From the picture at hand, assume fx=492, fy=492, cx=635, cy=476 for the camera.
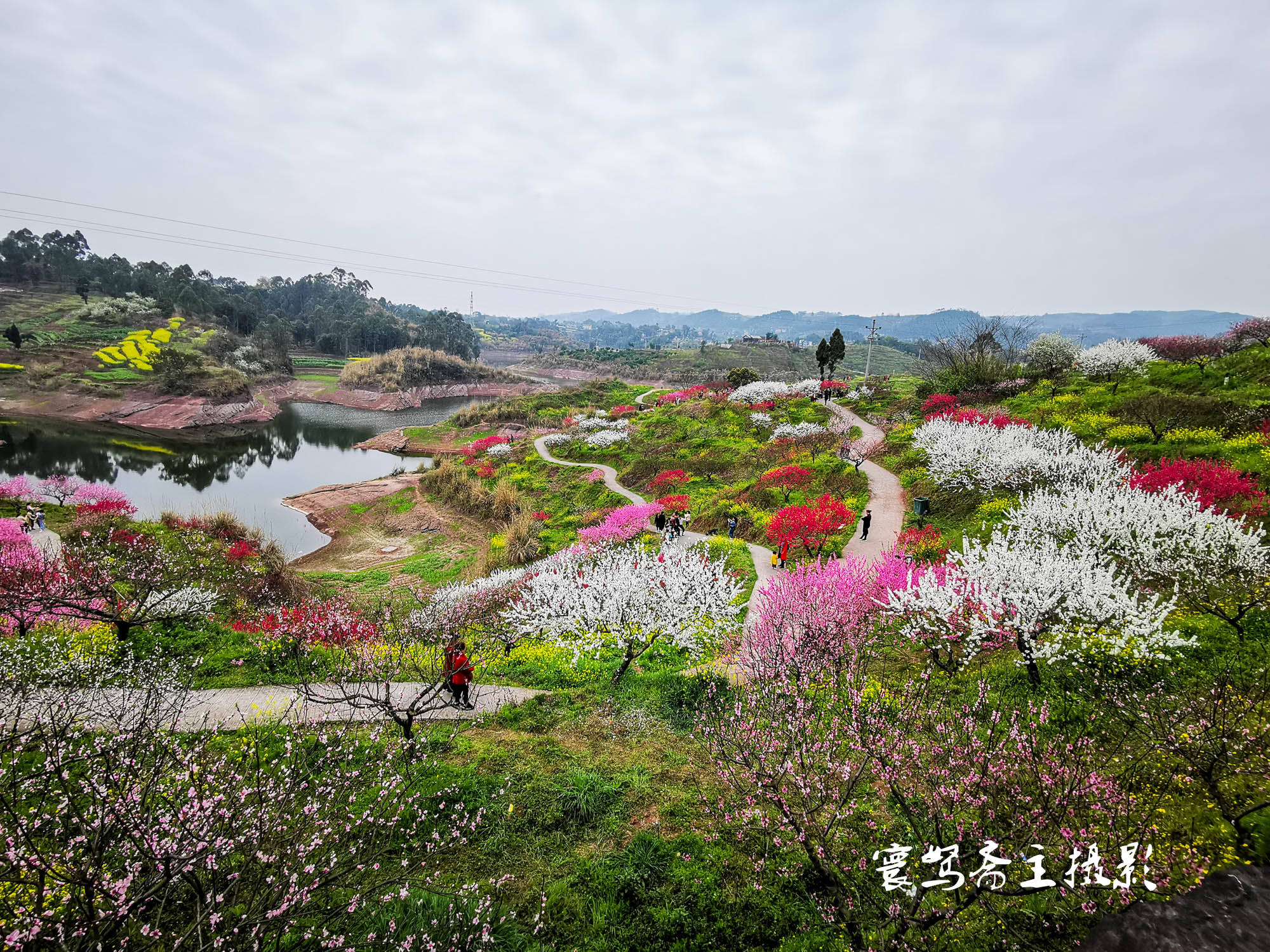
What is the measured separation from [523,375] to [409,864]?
109 m

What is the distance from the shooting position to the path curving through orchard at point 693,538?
614 inches

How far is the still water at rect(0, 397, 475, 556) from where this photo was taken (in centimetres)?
3111

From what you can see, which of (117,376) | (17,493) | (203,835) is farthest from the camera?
(117,376)

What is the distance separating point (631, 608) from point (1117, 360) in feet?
111

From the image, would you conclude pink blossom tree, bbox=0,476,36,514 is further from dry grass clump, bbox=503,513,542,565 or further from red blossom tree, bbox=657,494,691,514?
red blossom tree, bbox=657,494,691,514

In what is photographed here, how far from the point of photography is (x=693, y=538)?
22.8 meters

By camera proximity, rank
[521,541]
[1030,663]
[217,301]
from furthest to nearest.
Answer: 1. [217,301]
2. [521,541]
3. [1030,663]

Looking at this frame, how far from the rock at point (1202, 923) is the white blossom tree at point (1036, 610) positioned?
459 cm

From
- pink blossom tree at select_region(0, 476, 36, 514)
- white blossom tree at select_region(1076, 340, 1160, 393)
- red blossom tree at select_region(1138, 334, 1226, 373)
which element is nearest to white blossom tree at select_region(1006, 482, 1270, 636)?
white blossom tree at select_region(1076, 340, 1160, 393)

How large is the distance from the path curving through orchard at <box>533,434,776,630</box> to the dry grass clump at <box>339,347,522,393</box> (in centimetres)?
4786

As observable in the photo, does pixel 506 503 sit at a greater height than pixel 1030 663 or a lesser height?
lesser

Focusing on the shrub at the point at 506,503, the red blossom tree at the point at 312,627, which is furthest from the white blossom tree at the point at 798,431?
the red blossom tree at the point at 312,627

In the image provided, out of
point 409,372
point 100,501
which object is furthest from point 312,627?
point 409,372

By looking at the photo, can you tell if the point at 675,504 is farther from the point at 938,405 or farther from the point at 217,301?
the point at 217,301
